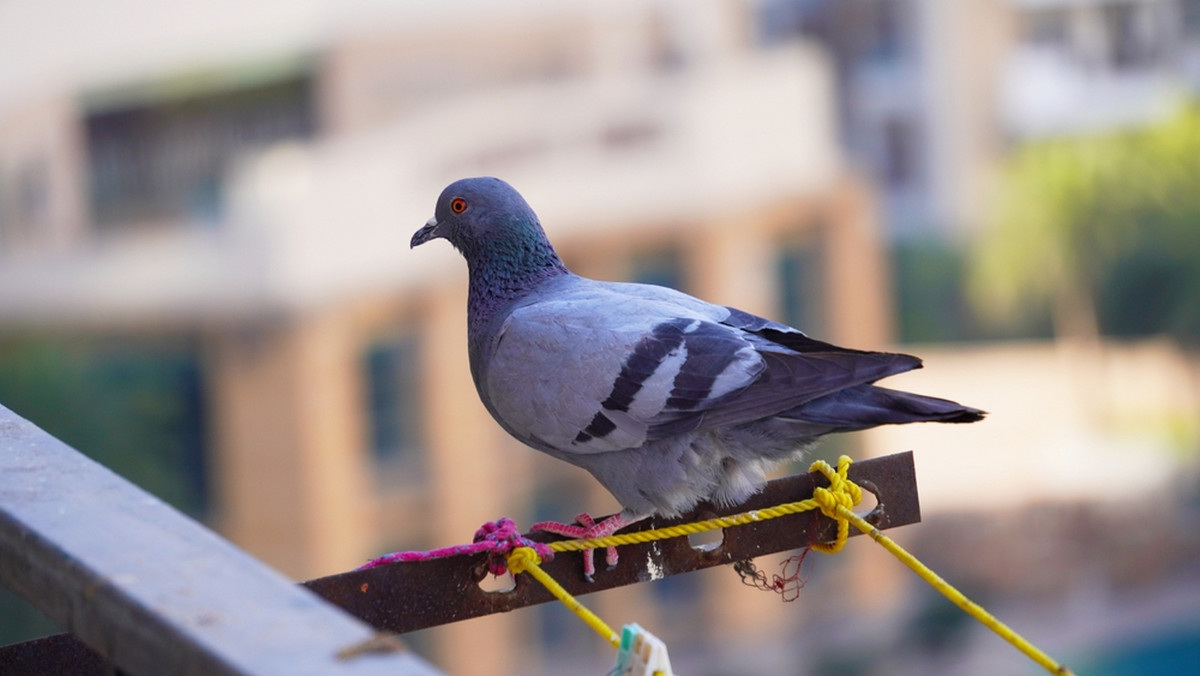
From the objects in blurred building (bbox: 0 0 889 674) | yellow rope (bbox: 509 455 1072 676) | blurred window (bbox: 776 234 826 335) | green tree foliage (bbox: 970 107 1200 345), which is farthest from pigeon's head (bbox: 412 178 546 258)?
green tree foliage (bbox: 970 107 1200 345)

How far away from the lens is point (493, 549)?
93.9 inches

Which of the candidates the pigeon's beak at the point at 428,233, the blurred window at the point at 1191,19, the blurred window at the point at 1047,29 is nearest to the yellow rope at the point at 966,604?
the pigeon's beak at the point at 428,233

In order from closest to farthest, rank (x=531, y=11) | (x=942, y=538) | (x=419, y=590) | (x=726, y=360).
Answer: (x=419, y=590), (x=726, y=360), (x=531, y=11), (x=942, y=538)

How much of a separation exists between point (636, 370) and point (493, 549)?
63 cm

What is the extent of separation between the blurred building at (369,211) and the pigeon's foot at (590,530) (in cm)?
1430

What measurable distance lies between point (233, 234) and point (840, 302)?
375 inches

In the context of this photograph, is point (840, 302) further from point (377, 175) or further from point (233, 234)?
point (233, 234)

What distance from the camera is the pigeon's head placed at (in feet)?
10.7

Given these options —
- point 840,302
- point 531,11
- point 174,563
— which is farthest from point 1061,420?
point 174,563

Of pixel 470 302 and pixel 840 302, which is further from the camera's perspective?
pixel 840 302

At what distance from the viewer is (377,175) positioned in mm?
17500

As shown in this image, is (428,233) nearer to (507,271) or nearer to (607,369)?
(507,271)

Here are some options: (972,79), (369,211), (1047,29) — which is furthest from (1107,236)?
(369,211)

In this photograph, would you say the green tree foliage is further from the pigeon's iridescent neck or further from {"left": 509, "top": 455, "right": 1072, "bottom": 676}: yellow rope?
{"left": 509, "top": 455, "right": 1072, "bottom": 676}: yellow rope
